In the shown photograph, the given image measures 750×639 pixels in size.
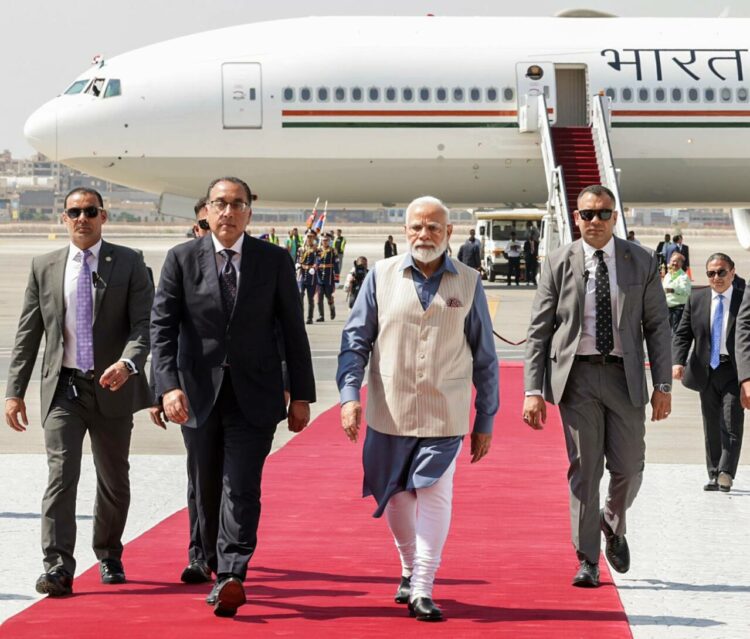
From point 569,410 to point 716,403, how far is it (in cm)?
316

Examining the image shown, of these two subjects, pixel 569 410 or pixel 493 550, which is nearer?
pixel 569 410

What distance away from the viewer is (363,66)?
31609 millimetres

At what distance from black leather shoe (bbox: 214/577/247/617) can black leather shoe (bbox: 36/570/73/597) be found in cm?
83

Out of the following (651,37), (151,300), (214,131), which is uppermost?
(651,37)

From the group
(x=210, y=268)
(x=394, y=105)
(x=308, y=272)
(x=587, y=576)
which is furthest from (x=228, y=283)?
(x=394, y=105)

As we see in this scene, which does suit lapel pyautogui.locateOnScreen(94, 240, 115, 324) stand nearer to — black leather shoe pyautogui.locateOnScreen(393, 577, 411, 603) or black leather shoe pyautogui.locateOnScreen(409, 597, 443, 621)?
black leather shoe pyautogui.locateOnScreen(393, 577, 411, 603)

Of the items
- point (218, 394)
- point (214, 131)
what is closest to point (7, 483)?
point (218, 394)

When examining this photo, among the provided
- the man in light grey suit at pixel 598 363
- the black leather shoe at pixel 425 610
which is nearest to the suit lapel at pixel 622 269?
the man in light grey suit at pixel 598 363

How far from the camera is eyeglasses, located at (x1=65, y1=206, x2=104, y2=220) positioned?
7.41 m

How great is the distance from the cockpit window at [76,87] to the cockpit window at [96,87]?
0.24 metres

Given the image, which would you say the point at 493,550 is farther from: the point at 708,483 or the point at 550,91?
the point at 550,91

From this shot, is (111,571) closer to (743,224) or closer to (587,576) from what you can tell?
(587,576)

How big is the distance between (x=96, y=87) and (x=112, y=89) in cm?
36

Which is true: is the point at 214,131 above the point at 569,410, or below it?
above
